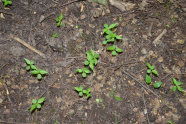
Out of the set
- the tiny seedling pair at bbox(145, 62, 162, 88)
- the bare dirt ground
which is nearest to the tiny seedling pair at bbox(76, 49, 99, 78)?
the bare dirt ground

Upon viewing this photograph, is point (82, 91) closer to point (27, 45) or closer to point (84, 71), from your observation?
point (84, 71)

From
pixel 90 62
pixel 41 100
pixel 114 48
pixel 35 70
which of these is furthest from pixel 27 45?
pixel 114 48

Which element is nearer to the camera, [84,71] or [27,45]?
[84,71]

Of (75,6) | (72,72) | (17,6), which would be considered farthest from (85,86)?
(17,6)

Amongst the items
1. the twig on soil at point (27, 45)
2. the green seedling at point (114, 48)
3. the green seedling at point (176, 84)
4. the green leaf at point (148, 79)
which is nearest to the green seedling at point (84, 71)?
the green seedling at point (114, 48)

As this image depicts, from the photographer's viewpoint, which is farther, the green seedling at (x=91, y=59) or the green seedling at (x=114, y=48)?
the green seedling at (x=114, y=48)

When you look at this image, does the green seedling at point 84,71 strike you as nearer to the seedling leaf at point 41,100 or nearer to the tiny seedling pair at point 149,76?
the seedling leaf at point 41,100

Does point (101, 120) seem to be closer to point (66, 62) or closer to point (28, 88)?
point (66, 62)

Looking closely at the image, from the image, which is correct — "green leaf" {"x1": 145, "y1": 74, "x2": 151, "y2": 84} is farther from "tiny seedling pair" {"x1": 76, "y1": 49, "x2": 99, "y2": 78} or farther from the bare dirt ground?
"tiny seedling pair" {"x1": 76, "y1": 49, "x2": 99, "y2": 78}
